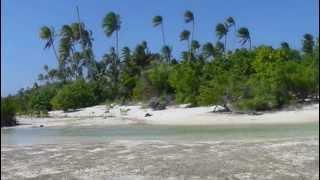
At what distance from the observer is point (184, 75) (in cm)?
5569

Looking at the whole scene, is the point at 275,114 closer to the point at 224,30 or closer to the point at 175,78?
the point at 175,78

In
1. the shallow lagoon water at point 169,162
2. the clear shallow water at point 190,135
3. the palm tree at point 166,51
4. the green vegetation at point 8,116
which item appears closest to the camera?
the shallow lagoon water at point 169,162

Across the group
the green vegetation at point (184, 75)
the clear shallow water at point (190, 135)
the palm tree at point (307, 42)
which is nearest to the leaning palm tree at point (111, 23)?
the green vegetation at point (184, 75)

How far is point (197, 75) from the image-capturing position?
2233 inches

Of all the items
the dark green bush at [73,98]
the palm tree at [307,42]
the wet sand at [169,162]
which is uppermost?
the palm tree at [307,42]

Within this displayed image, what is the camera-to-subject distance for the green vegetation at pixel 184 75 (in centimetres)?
4125

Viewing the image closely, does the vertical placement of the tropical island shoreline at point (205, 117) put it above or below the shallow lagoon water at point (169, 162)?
above

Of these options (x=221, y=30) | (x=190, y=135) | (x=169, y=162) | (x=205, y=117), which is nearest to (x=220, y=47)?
(x=221, y=30)

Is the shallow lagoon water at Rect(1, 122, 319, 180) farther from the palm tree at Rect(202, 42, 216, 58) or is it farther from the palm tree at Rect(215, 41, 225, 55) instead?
the palm tree at Rect(215, 41, 225, 55)

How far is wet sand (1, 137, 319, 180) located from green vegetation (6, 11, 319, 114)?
71.6 ft

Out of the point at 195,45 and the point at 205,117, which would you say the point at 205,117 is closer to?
the point at 205,117

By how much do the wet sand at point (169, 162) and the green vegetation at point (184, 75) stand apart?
21813 mm

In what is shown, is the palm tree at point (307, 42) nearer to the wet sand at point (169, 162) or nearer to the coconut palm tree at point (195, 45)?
the coconut palm tree at point (195, 45)

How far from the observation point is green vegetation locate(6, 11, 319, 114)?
41.2 m
